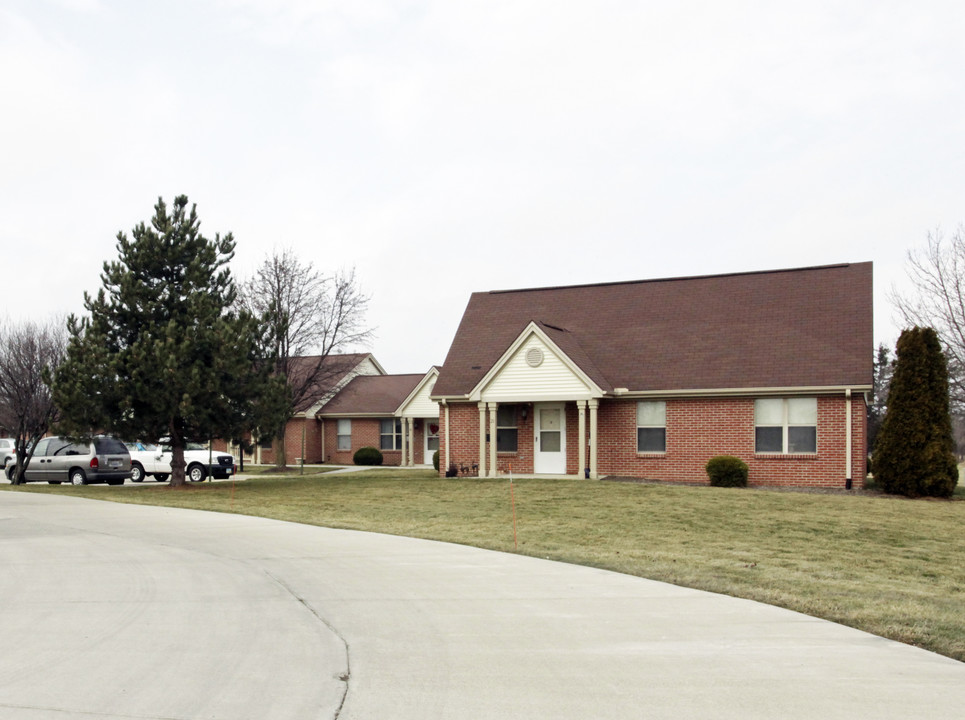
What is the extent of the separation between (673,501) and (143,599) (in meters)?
13.7

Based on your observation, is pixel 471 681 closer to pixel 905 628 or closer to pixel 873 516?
pixel 905 628

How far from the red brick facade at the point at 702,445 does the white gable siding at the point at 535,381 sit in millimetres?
1479

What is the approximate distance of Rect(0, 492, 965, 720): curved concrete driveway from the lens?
5.92 metres

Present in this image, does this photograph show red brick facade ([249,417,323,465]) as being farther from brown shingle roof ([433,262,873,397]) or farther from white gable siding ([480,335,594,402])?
white gable siding ([480,335,594,402])

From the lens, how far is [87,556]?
12547mm

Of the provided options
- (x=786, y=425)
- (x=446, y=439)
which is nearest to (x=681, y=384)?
(x=786, y=425)

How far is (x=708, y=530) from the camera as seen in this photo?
52.4 feet

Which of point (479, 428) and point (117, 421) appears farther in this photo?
point (479, 428)

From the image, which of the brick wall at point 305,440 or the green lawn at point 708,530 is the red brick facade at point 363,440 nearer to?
the brick wall at point 305,440

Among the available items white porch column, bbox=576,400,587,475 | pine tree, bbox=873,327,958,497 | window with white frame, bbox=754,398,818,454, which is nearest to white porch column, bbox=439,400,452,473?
white porch column, bbox=576,400,587,475

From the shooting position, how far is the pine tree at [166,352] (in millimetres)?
25469

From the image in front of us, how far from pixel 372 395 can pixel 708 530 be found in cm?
3144

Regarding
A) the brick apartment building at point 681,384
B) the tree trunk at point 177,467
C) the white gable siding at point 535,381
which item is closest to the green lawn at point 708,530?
the tree trunk at point 177,467

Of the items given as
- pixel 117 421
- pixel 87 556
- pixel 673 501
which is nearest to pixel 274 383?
pixel 117 421
